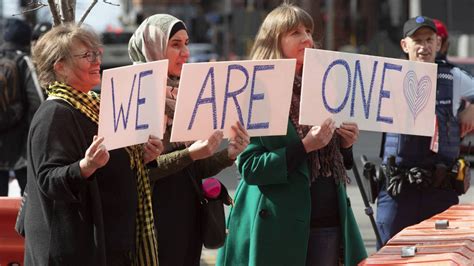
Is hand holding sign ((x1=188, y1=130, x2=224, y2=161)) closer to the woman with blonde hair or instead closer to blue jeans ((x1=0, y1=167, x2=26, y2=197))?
the woman with blonde hair

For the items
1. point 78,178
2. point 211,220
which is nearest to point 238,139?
point 211,220

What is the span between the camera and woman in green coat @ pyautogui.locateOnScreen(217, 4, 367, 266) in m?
5.88

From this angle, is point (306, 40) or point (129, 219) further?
point (306, 40)

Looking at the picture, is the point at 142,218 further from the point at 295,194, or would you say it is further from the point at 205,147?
the point at 295,194

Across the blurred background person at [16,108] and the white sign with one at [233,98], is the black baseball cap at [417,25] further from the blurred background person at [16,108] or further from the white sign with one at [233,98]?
the blurred background person at [16,108]

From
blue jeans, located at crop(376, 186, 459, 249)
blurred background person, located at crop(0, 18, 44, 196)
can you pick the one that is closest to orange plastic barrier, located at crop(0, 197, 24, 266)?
blue jeans, located at crop(376, 186, 459, 249)

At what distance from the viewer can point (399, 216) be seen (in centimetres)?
720

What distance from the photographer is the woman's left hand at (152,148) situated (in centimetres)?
511

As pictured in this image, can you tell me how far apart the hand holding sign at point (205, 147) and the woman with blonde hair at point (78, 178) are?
0.75 feet

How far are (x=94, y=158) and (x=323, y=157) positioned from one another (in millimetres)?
1563

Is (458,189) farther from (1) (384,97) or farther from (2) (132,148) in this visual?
(2) (132,148)

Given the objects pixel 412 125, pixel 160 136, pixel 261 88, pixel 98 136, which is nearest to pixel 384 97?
pixel 412 125

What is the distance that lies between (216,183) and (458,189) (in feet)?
6.70

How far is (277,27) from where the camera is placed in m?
5.92
